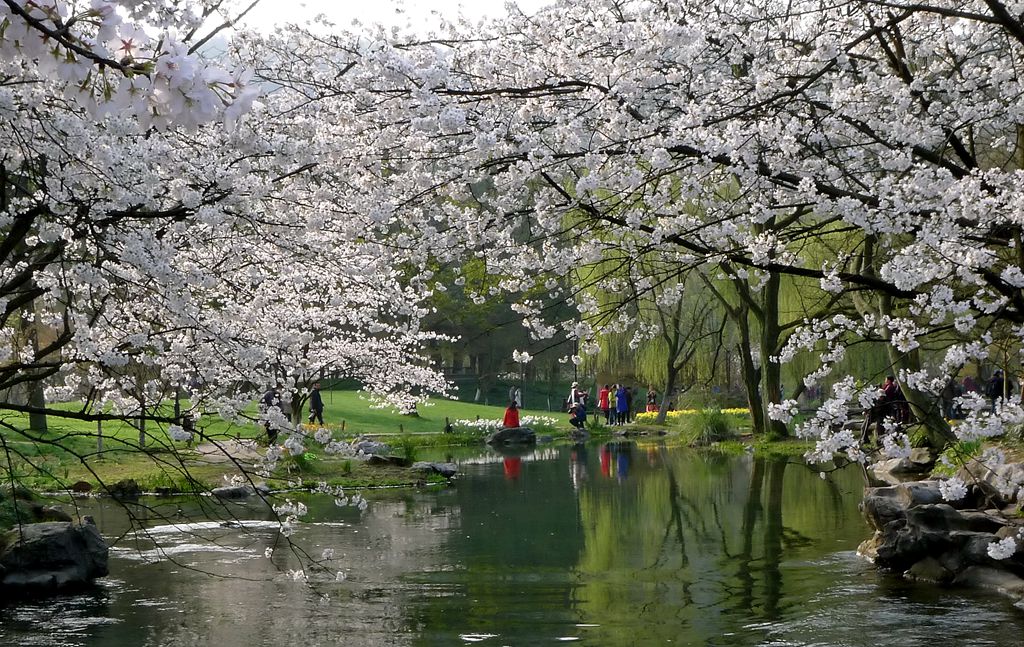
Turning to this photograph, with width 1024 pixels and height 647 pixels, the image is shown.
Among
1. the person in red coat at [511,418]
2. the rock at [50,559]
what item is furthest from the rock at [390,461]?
the person in red coat at [511,418]

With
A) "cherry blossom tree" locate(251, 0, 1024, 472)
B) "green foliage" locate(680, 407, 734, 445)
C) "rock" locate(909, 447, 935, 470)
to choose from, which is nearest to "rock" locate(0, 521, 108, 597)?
"cherry blossom tree" locate(251, 0, 1024, 472)

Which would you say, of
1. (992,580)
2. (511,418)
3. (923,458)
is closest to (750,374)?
(511,418)

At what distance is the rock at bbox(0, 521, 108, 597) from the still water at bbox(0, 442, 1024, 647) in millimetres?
305

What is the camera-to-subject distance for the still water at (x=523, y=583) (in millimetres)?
8438

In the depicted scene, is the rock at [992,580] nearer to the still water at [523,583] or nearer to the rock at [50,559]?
the still water at [523,583]

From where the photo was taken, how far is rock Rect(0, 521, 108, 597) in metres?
10.2

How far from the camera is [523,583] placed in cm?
1057

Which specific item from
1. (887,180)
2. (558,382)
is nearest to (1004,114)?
(887,180)

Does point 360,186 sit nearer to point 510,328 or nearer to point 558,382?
point 510,328

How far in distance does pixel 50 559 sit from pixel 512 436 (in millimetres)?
21809

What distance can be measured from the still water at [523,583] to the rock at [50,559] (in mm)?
305

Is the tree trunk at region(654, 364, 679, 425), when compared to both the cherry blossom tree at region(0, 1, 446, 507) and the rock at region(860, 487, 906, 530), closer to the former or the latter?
the rock at region(860, 487, 906, 530)

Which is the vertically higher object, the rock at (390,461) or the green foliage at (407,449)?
the green foliage at (407,449)

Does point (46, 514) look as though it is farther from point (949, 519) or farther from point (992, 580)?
point (992, 580)
